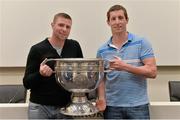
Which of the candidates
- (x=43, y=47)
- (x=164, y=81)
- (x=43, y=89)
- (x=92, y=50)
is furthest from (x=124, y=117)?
(x=164, y=81)

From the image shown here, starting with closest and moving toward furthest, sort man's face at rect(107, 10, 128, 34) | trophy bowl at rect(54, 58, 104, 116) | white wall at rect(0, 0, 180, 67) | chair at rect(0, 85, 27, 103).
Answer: trophy bowl at rect(54, 58, 104, 116) → man's face at rect(107, 10, 128, 34) → chair at rect(0, 85, 27, 103) → white wall at rect(0, 0, 180, 67)

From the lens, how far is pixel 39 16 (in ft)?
8.71

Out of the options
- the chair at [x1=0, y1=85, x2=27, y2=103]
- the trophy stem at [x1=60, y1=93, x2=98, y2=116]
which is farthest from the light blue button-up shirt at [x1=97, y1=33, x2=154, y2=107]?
the chair at [x1=0, y1=85, x2=27, y2=103]

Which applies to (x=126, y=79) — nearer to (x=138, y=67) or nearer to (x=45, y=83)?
(x=138, y=67)

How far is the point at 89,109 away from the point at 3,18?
74.2 inches

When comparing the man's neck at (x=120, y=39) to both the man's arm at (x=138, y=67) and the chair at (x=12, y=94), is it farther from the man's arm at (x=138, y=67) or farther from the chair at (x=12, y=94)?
the chair at (x=12, y=94)

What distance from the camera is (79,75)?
43.3 inches

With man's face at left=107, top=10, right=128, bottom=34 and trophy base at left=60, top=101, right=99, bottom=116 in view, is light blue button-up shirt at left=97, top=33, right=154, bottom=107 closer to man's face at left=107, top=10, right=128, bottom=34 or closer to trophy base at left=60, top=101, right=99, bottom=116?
man's face at left=107, top=10, right=128, bottom=34

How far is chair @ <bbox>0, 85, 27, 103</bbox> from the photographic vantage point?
2.08 m

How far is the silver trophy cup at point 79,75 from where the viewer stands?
1.09 meters

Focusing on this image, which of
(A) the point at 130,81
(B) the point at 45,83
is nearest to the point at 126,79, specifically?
(A) the point at 130,81

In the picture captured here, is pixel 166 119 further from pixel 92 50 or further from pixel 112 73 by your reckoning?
pixel 92 50

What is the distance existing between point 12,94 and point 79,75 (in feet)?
3.93

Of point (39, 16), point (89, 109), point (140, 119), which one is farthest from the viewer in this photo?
point (39, 16)
